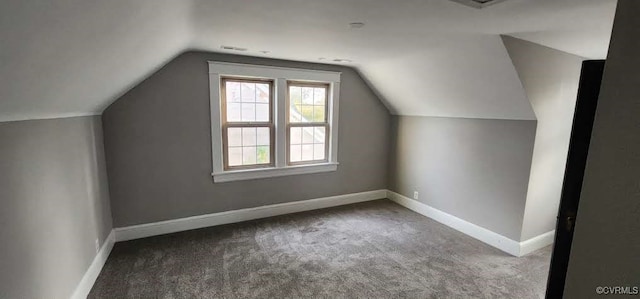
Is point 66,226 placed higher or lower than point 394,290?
higher

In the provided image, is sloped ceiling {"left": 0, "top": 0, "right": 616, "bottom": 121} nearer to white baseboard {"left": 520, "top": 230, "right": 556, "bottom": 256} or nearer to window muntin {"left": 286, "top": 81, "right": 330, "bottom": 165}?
window muntin {"left": 286, "top": 81, "right": 330, "bottom": 165}

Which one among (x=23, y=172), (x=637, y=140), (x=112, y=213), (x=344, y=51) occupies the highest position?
(x=344, y=51)

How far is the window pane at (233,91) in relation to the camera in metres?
3.55

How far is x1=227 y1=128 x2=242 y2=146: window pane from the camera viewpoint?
364 cm

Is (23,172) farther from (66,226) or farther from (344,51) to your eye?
(344,51)

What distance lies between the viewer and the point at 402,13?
1876 millimetres

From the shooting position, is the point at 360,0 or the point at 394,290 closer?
the point at 360,0

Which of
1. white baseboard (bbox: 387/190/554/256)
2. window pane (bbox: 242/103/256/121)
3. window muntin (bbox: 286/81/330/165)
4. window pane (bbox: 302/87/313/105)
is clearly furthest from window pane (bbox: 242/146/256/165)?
white baseboard (bbox: 387/190/554/256)

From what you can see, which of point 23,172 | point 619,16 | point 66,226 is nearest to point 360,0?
point 619,16

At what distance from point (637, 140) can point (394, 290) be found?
6.97 ft

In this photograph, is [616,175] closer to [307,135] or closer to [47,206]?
[47,206]

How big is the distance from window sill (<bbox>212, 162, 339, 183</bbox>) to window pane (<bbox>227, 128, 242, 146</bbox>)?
1.22ft

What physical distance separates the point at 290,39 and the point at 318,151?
1993 millimetres

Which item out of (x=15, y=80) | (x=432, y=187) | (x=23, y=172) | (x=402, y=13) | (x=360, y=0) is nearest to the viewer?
(x=15, y=80)
